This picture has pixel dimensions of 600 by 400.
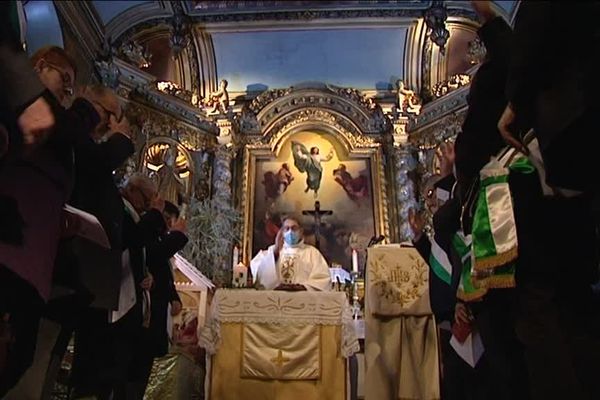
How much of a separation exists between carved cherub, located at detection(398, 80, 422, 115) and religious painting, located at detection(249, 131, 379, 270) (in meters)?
0.80

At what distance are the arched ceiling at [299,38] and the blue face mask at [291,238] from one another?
9.89 ft

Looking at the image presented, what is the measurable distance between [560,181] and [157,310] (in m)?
1.99

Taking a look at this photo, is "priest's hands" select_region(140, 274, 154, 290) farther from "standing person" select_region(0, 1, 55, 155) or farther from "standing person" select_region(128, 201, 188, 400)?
"standing person" select_region(0, 1, 55, 155)

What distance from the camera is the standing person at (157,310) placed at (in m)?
2.62

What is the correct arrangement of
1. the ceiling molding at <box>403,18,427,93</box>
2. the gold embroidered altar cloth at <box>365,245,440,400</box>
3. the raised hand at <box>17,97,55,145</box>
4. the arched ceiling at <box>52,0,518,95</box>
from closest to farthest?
the raised hand at <box>17,97,55,145</box>, the gold embroidered altar cloth at <box>365,245,440,400</box>, the arched ceiling at <box>52,0,518,95</box>, the ceiling molding at <box>403,18,427,93</box>

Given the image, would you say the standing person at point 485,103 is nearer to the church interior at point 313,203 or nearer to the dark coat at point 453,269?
the church interior at point 313,203

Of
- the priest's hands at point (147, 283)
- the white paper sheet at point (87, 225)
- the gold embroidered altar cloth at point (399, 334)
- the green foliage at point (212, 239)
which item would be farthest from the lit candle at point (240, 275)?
the white paper sheet at point (87, 225)

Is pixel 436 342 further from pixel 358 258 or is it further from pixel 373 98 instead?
pixel 373 98

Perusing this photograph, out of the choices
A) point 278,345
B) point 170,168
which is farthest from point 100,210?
point 170,168

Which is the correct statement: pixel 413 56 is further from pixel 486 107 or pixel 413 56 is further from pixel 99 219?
pixel 99 219

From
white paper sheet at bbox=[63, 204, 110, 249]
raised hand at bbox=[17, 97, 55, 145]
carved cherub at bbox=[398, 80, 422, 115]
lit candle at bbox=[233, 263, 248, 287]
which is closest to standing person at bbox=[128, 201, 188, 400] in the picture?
white paper sheet at bbox=[63, 204, 110, 249]

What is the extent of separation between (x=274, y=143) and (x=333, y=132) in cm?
78

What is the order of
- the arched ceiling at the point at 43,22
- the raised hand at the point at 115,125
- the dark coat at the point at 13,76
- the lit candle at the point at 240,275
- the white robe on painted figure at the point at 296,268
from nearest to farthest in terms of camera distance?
1. the dark coat at the point at 13,76
2. the raised hand at the point at 115,125
3. the white robe on painted figure at the point at 296,268
4. the lit candle at the point at 240,275
5. the arched ceiling at the point at 43,22

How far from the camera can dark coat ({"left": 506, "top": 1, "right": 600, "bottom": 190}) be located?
1400mm
